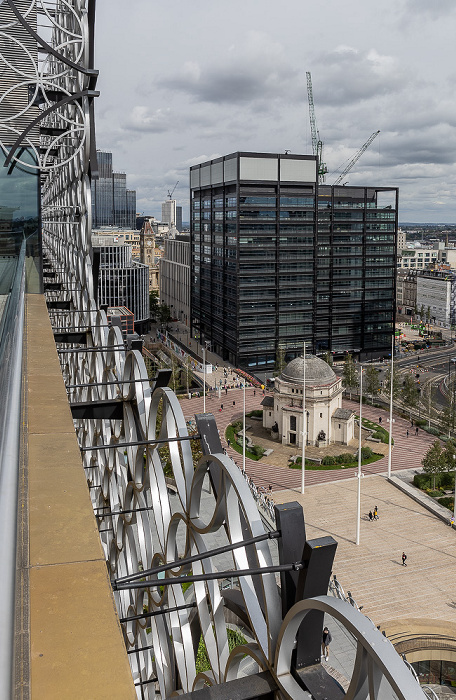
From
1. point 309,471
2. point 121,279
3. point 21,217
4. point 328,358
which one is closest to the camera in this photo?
point 21,217

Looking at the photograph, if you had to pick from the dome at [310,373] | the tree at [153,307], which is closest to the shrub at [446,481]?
the dome at [310,373]

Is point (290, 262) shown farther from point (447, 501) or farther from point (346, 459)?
point (447, 501)

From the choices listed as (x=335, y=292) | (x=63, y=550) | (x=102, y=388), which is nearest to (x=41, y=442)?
(x=63, y=550)

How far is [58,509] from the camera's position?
3.87m

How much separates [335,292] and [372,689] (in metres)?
90.5

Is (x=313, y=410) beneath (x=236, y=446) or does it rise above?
above

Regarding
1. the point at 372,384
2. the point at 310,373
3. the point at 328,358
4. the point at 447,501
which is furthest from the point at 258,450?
the point at 328,358

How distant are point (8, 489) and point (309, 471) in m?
50.6

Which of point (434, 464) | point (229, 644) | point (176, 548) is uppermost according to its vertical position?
point (176, 548)

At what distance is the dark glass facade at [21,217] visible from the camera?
11276 mm

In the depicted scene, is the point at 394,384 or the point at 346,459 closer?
the point at 346,459

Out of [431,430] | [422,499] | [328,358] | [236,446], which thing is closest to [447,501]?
[422,499]

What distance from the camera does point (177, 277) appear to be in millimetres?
135625

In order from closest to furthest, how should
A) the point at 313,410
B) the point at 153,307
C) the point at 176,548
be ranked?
the point at 176,548
the point at 313,410
the point at 153,307
